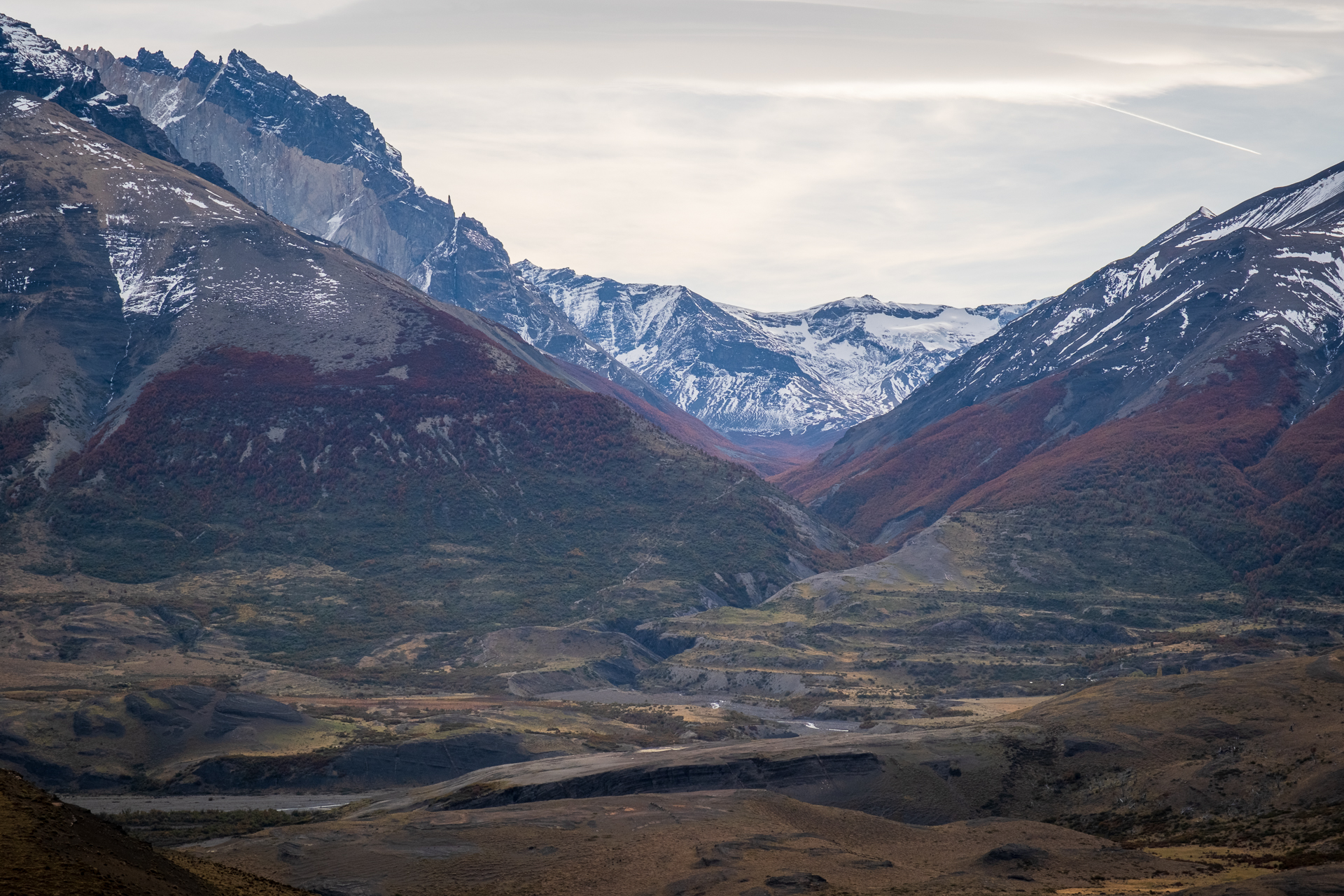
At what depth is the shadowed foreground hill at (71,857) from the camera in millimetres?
48469

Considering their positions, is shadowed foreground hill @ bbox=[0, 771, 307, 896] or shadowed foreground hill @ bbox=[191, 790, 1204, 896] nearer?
shadowed foreground hill @ bbox=[0, 771, 307, 896]

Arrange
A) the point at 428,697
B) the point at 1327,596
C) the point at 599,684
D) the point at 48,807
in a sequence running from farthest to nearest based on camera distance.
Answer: the point at 1327,596
the point at 599,684
the point at 428,697
the point at 48,807

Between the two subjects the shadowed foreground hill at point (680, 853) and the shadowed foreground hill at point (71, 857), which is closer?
the shadowed foreground hill at point (71, 857)

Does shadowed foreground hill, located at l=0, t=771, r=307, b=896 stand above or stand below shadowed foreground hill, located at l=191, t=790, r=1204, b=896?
above

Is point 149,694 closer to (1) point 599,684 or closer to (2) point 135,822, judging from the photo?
(2) point 135,822

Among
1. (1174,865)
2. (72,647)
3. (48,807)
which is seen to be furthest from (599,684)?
(48,807)

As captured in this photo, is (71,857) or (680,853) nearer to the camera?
(71,857)

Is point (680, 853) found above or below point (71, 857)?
below

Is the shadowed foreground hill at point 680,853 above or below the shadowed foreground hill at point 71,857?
below

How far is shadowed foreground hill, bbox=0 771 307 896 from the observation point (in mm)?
48469

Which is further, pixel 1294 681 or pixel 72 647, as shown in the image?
pixel 72 647

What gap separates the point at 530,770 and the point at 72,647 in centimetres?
9039

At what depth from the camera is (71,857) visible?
50.6m

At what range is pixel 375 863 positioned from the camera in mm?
84000
